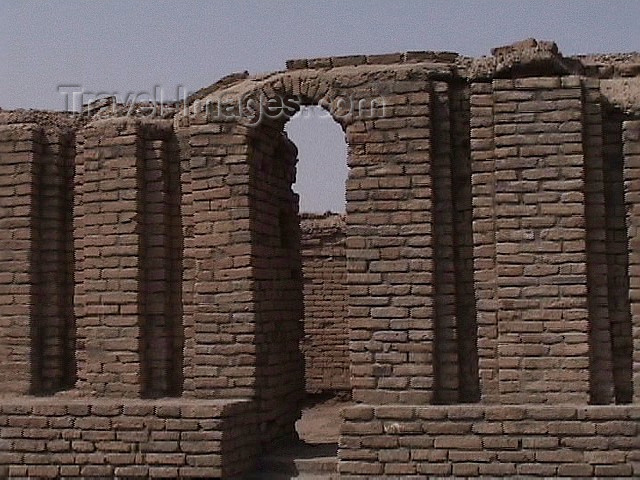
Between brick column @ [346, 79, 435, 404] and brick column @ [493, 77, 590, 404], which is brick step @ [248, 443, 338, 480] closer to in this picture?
brick column @ [346, 79, 435, 404]

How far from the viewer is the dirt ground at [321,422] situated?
9.46m

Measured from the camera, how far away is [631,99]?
6.25m

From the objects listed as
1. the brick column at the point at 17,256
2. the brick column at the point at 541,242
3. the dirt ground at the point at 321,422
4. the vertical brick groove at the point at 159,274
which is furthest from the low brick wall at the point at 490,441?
A: the brick column at the point at 17,256

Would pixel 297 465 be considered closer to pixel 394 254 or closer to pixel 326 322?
pixel 394 254

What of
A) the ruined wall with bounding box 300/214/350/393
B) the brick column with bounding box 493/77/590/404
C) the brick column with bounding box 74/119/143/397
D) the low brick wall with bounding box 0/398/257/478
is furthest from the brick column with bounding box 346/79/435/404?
the ruined wall with bounding box 300/214/350/393

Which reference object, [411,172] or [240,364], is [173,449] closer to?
[240,364]

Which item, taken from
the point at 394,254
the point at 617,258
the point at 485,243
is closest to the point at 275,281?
the point at 394,254

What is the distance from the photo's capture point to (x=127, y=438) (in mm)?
6445

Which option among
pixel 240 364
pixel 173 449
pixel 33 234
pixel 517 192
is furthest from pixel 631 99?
pixel 33 234

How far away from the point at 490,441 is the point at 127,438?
102 inches

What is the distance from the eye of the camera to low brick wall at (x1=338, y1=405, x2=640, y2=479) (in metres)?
5.82

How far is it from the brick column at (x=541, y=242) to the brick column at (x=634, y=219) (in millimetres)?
342

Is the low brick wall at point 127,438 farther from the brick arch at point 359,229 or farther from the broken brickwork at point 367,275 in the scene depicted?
the brick arch at point 359,229

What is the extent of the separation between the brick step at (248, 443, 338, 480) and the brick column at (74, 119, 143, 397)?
1133 millimetres
